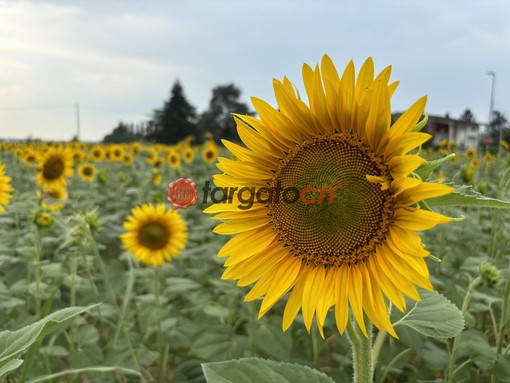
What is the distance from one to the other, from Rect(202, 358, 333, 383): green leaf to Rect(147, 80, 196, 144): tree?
155 feet

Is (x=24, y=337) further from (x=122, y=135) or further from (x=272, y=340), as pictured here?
(x=122, y=135)

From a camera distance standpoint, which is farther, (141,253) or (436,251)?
(436,251)

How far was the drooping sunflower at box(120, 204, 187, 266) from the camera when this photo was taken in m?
3.42

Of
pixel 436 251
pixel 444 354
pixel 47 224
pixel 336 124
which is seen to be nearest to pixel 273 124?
pixel 336 124

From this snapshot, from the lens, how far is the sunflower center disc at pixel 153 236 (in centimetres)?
346

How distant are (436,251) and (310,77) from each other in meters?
2.84

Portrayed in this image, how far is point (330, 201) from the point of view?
1.20 m

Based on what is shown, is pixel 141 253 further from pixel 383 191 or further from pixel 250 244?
pixel 383 191

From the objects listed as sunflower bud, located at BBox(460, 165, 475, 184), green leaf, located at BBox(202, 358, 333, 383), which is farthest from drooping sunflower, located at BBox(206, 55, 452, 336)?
sunflower bud, located at BBox(460, 165, 475, 184)

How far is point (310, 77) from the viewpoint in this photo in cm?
115

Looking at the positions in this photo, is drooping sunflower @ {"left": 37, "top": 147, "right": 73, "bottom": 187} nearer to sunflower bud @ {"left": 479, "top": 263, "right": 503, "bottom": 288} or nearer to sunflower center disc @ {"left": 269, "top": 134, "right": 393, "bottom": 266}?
sunflower bud @ {"left": 479, "top": 263, "right": 503, "bottom": 288}

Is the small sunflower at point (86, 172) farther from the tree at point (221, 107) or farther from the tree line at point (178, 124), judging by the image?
the tree at point (221, 107)

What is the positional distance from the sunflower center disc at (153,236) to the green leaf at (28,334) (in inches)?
91.2

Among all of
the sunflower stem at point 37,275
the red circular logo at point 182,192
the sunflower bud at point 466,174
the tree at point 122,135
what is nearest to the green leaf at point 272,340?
the sunflower stem at point 37,275
